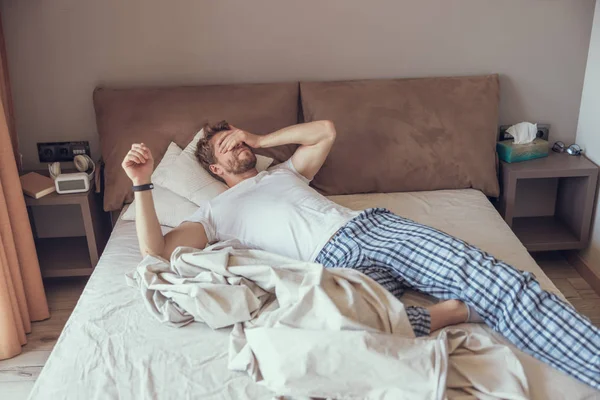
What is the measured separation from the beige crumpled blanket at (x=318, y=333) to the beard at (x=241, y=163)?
0.54 meters

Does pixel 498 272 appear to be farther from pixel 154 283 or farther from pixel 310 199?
pixel 154 283

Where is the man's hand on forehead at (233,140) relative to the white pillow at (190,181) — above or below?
above

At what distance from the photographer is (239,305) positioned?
1744 mm

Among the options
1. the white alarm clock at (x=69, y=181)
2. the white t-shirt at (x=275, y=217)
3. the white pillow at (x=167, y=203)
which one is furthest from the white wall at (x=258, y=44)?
the white t-shirt at (x=275, y=217)

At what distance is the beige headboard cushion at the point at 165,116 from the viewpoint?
103 inches

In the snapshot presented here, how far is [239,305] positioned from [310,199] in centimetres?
62

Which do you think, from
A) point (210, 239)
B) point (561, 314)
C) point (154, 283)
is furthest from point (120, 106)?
point (561, 314)

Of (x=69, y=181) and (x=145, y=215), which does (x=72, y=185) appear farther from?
(x=145, y=215)

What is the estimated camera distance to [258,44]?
2.78 m

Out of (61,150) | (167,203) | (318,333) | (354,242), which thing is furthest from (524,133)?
(61,150)

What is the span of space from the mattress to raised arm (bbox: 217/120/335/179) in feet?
2.10

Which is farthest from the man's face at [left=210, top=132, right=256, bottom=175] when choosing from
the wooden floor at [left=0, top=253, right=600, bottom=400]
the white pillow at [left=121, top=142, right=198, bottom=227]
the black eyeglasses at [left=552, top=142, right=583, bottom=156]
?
the black eyeglasses at [left=552, top=142, right=583, bottom=156]

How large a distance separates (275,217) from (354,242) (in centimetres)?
30

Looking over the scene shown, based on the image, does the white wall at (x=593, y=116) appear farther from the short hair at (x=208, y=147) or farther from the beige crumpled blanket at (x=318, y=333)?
the short hair at (x=208, y=147)
